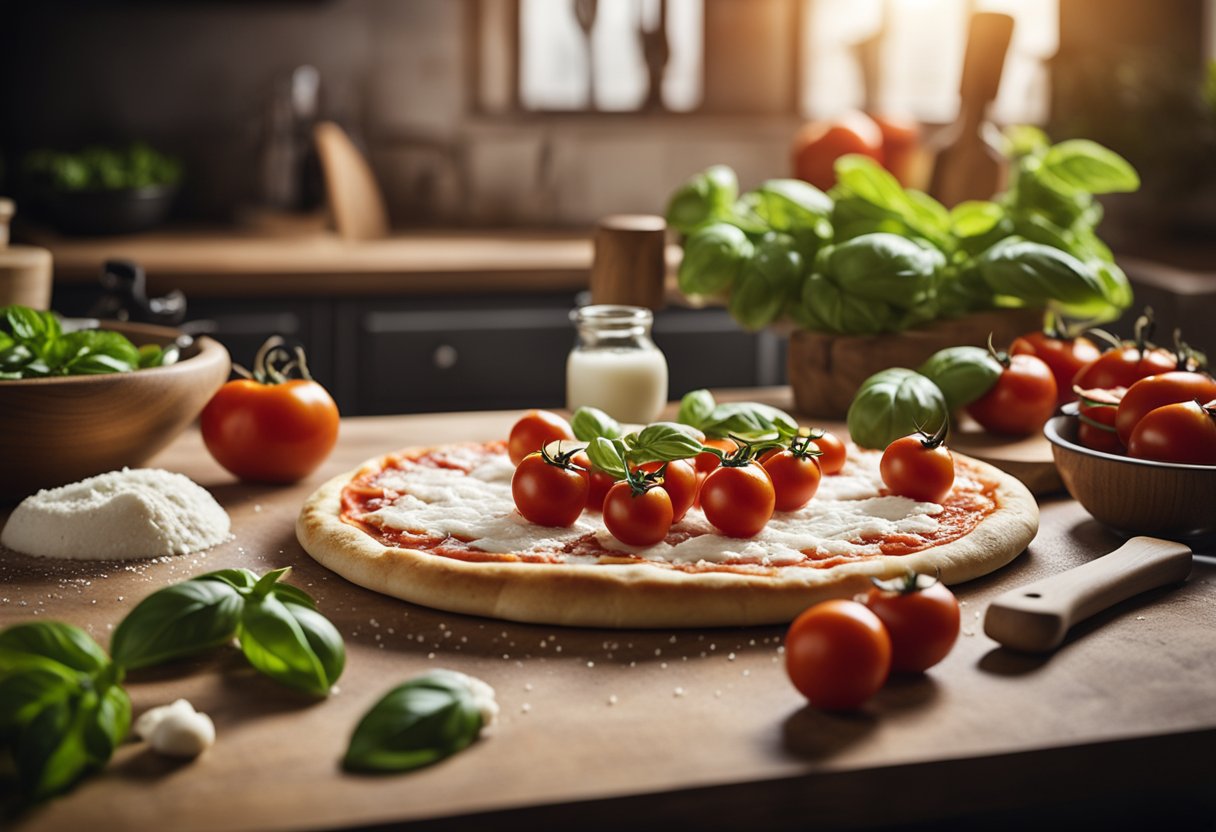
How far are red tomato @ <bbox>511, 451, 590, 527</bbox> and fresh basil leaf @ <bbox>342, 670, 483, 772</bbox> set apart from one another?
0.35 m

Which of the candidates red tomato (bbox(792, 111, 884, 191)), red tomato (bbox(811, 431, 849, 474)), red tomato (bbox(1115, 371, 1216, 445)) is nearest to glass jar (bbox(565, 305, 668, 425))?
red tomato (bbox(811, 431, 849, 474))

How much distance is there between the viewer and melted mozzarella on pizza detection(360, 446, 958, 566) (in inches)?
45.8

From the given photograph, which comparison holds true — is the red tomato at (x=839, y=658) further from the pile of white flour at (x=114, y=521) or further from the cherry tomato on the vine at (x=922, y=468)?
the pile of white flour at (x=114, y=521)

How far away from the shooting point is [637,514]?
3.75 ft

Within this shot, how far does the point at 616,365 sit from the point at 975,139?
841 millimetres

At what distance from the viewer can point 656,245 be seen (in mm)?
1891

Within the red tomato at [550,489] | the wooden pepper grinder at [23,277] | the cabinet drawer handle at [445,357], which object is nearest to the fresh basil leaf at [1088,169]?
the red tomato at [550,489]

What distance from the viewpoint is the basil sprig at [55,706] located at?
781 millimetres

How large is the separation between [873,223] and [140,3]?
2556mm

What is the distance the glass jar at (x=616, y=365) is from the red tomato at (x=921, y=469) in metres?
0.48

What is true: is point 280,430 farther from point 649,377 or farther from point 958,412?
point 958,412

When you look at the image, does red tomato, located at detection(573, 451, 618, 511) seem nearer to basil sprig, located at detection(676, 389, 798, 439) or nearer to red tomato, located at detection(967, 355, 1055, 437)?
basil sprig, located at detection(676, 389, 798, 439)

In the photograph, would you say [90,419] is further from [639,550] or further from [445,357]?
[445,357]

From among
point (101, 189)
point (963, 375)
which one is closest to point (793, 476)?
point (963, 375)
